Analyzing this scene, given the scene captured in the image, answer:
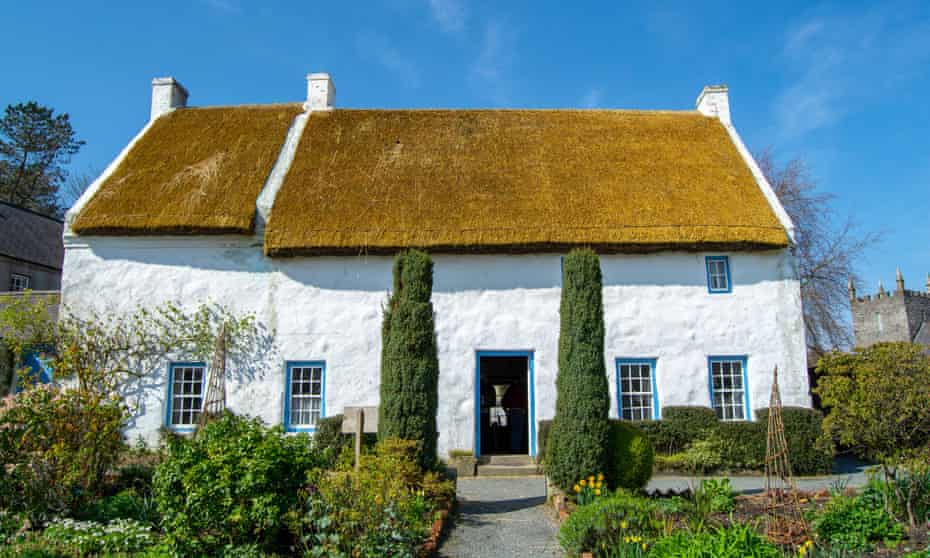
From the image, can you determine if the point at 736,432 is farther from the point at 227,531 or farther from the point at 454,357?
the point at 227,531

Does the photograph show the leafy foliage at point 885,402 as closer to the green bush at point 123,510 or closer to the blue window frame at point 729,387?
the blue window frame at point 729,387

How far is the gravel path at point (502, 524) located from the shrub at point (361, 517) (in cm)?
74

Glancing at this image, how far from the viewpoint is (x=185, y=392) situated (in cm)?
1314

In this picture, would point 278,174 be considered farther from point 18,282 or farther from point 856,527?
point 18,282

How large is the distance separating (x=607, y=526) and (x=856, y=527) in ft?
8.87

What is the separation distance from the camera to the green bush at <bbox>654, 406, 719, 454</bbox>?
484 inches

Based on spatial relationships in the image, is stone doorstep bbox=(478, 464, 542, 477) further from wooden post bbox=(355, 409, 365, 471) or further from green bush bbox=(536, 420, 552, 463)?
wooden post bbox=(355, 409, 365, 471)

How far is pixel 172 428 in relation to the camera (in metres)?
12.9

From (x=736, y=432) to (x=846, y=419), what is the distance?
451cm

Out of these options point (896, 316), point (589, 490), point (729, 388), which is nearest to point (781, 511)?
point (589, 490)

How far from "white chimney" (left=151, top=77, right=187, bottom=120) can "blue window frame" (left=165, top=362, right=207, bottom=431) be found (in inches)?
309

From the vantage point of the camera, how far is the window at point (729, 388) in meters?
13.0

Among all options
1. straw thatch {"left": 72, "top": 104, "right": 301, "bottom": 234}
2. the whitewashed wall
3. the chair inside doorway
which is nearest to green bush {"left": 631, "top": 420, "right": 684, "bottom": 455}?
the whitewashed wall

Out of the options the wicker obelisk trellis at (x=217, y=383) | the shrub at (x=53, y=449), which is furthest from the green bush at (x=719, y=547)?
the wicker obelisk trellis at (x=217, y=383)
